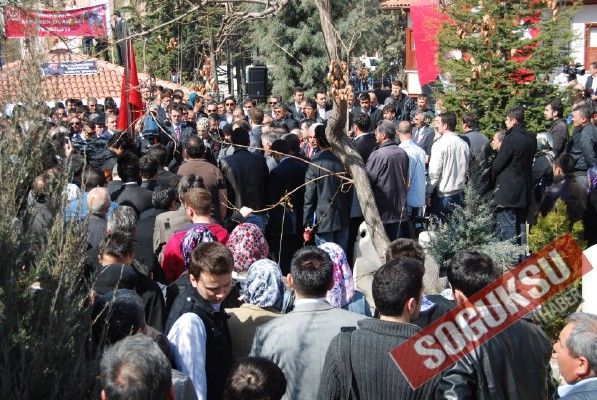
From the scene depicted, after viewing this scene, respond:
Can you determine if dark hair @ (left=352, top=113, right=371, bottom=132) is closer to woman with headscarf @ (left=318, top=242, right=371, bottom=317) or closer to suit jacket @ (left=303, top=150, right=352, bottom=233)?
suit jacket @ (left=303, top=150, right=352, bottom=233)

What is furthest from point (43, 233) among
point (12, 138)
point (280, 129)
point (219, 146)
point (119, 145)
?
point (219, 146)

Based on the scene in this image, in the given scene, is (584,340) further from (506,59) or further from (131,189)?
(506,59)

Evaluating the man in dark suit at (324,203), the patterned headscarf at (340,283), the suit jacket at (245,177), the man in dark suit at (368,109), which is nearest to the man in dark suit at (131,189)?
the suit jacket at (245,177)

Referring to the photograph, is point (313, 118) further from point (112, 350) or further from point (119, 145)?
point (112, 350)

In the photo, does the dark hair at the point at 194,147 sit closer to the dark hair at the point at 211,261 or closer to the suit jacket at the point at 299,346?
the dark hair at the point at 211,261

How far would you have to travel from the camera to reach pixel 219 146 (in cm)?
1263

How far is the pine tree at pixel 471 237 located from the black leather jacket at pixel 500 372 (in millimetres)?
3782

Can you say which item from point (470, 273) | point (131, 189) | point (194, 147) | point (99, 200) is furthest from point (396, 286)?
point (194, 147)

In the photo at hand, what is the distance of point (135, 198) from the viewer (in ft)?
25.4

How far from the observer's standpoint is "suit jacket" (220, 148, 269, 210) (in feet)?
30.8

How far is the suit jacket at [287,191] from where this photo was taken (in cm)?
939

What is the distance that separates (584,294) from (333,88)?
269 cm

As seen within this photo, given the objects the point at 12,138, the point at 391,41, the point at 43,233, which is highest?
the point at 12,138

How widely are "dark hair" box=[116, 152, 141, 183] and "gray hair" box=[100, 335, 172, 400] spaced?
4922mm
